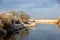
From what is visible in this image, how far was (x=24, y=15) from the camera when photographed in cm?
5681

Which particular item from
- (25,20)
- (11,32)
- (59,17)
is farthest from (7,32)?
(59,17)

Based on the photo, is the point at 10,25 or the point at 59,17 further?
the point at 59,17

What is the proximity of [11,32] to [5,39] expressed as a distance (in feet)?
23.6

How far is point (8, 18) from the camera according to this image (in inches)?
1433

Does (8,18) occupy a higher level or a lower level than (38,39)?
higher

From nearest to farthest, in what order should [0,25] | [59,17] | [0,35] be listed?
[0,35] → [0,25] → [59,17]

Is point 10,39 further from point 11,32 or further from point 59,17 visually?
point 59,17

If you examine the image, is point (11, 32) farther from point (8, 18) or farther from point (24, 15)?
point (24, 15)

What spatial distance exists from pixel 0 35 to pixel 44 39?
7.22 m

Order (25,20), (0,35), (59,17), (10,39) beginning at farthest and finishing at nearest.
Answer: (59,17), (25,20), (0,35), (10,39)

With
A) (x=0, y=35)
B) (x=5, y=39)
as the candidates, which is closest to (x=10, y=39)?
(x=5, y=39)

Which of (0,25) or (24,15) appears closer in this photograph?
(0,25)

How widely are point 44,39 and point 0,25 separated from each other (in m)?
9.36

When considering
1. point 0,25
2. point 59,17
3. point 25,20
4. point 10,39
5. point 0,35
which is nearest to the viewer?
point 10,39
